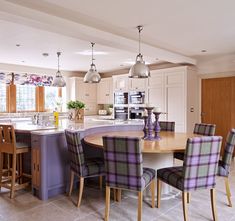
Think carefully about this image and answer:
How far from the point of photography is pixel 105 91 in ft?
26.1

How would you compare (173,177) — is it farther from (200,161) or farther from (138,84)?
(138,84)

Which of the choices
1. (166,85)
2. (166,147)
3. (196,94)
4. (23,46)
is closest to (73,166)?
(166,147)

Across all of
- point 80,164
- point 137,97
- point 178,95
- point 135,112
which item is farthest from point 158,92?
point 80,164

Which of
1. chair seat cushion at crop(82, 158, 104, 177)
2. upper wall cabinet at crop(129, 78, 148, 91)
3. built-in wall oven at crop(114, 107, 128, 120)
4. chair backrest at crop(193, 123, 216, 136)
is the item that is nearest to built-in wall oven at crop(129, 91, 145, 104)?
upper wall cabinet at crop(129, 78, 148, 91)

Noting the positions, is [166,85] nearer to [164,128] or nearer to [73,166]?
[164,128]

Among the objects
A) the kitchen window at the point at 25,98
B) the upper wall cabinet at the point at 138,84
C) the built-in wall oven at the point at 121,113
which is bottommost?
the built-in wall oven at the point at 121,113

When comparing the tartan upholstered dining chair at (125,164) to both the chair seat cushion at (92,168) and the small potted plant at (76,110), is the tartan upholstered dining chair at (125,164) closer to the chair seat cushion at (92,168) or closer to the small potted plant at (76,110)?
the chair seat cushion at (92,168)

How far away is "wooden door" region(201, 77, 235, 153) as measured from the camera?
5.46m

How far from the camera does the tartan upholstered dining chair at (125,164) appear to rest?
7.38 feet

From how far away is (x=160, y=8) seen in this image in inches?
111

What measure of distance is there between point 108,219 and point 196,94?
4.37 meters

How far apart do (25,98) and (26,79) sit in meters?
0.59

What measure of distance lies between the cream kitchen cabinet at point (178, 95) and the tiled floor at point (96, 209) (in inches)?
105

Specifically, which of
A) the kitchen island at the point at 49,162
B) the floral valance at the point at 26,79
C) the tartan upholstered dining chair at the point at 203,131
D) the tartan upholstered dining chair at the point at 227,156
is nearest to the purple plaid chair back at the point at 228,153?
the tartan upholstered dining chair at the point at 227,156
